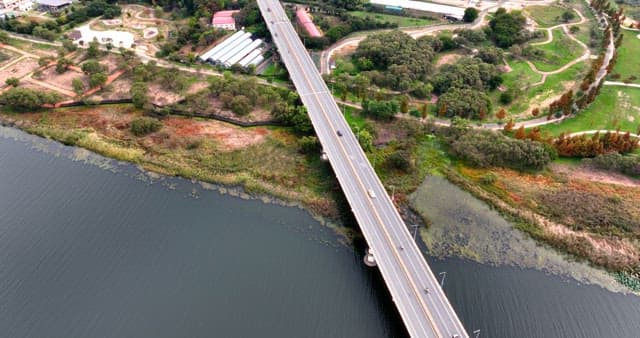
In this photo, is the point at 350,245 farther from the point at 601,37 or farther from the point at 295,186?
the point at 601,37

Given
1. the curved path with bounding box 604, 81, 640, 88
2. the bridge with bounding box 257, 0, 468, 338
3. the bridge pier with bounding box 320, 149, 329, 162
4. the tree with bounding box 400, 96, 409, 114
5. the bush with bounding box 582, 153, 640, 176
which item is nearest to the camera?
the bridge with bounding box 257, 0, 468, 338

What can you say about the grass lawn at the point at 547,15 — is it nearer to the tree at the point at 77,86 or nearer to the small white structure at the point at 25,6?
the tree at the point at 77,86

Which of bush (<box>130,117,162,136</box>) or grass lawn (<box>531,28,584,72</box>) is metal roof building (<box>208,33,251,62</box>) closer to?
bush (<box>130,117,162,136</box>)

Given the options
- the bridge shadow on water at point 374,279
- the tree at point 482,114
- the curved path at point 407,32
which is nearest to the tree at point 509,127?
the tree at point 482,114

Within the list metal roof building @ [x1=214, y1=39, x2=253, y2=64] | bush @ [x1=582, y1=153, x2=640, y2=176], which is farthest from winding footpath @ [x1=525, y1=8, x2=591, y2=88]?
metal roof building @ [x1=214, y1=39, x2=253, y2=64]

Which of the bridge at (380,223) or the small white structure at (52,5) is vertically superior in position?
the small white structure at (52,5)

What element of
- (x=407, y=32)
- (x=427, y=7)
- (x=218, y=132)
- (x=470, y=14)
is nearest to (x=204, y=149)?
(x=218, y=132)

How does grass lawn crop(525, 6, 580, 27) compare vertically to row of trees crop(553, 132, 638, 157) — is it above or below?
above

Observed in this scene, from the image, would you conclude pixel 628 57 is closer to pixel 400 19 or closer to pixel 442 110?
pixel 400 19

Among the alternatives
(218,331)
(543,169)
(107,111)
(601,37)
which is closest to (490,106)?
(543,169)
